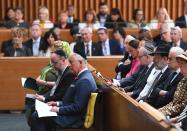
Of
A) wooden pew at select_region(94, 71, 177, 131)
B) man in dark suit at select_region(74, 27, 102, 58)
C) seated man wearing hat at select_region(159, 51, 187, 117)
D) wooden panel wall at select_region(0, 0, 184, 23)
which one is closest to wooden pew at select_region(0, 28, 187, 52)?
man in dark suit at select_region(74, 27, 102, 58)

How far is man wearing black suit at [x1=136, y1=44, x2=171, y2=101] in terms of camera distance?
21.1ft

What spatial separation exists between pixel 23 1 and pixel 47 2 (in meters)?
0.61

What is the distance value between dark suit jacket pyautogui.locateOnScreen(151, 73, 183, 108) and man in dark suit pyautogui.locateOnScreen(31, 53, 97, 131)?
0.69m

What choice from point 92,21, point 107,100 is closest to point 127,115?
point 107,100

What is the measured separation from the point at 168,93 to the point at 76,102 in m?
0.96

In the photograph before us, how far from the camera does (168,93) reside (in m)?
6.17

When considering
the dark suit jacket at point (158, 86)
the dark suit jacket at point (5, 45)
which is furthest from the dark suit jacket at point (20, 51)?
the dark suit jacket at point (158, 86)

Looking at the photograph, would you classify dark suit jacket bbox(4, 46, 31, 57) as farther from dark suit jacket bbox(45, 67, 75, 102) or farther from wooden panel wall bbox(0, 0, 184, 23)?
wooden panel wall bbox(0, 0, 184, 23)

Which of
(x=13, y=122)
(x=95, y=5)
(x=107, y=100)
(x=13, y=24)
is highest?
(x=95, y=5)

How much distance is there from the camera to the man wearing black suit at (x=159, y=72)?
21.1 ft

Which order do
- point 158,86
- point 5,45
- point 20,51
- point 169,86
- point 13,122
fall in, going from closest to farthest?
point 169,86
point 158,86
point 13,122
point 20,51
point 5,45

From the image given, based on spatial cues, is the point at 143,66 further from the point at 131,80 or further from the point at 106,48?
the point at 106,48

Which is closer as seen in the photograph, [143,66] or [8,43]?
[143,66]

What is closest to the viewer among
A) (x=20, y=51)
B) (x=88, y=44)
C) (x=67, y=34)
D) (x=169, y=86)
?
(x=169, y=86)
